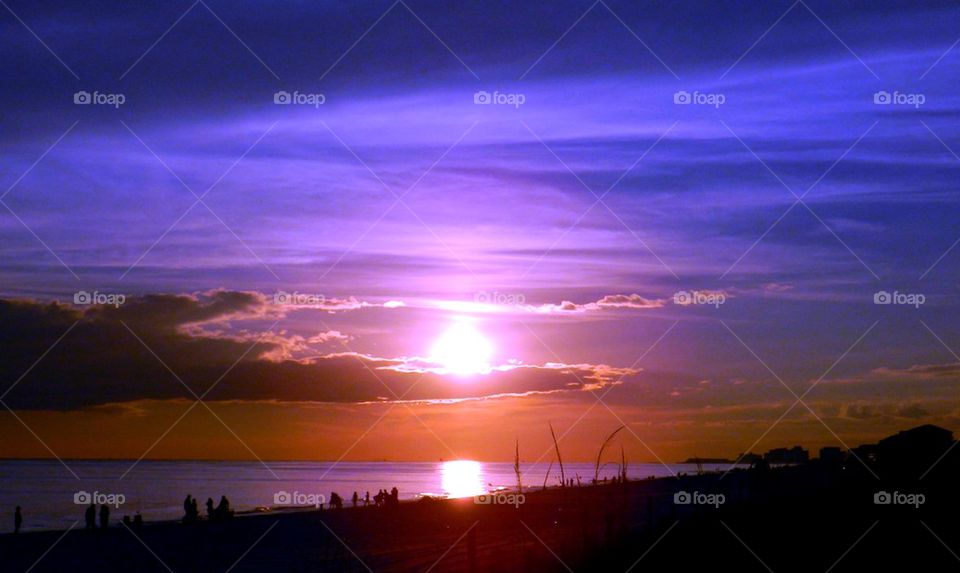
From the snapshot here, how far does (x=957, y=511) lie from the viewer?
1233 inches

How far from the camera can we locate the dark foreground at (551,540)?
73.3 ft

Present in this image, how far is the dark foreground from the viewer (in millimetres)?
22328

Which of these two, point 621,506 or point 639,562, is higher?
point 621,506

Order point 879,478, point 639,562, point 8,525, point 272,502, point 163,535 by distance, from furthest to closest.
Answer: point 272,502
point 8,525
point 879,478
point 163,535
point 639,562

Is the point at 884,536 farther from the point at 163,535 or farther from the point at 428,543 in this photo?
the point at 163,535

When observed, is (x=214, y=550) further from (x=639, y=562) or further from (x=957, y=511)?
(x=957, y=511)

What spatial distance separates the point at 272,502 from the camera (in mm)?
99188

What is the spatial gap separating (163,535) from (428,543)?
10089mm

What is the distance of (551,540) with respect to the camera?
2695cm

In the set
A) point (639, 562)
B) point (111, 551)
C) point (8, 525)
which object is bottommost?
point (639, 562)

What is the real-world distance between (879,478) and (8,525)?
4940cm

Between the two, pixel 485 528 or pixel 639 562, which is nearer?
pixel 639 562

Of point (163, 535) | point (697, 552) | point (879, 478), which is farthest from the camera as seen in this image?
point (879, 478)

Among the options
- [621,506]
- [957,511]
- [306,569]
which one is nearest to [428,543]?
[306,569]
